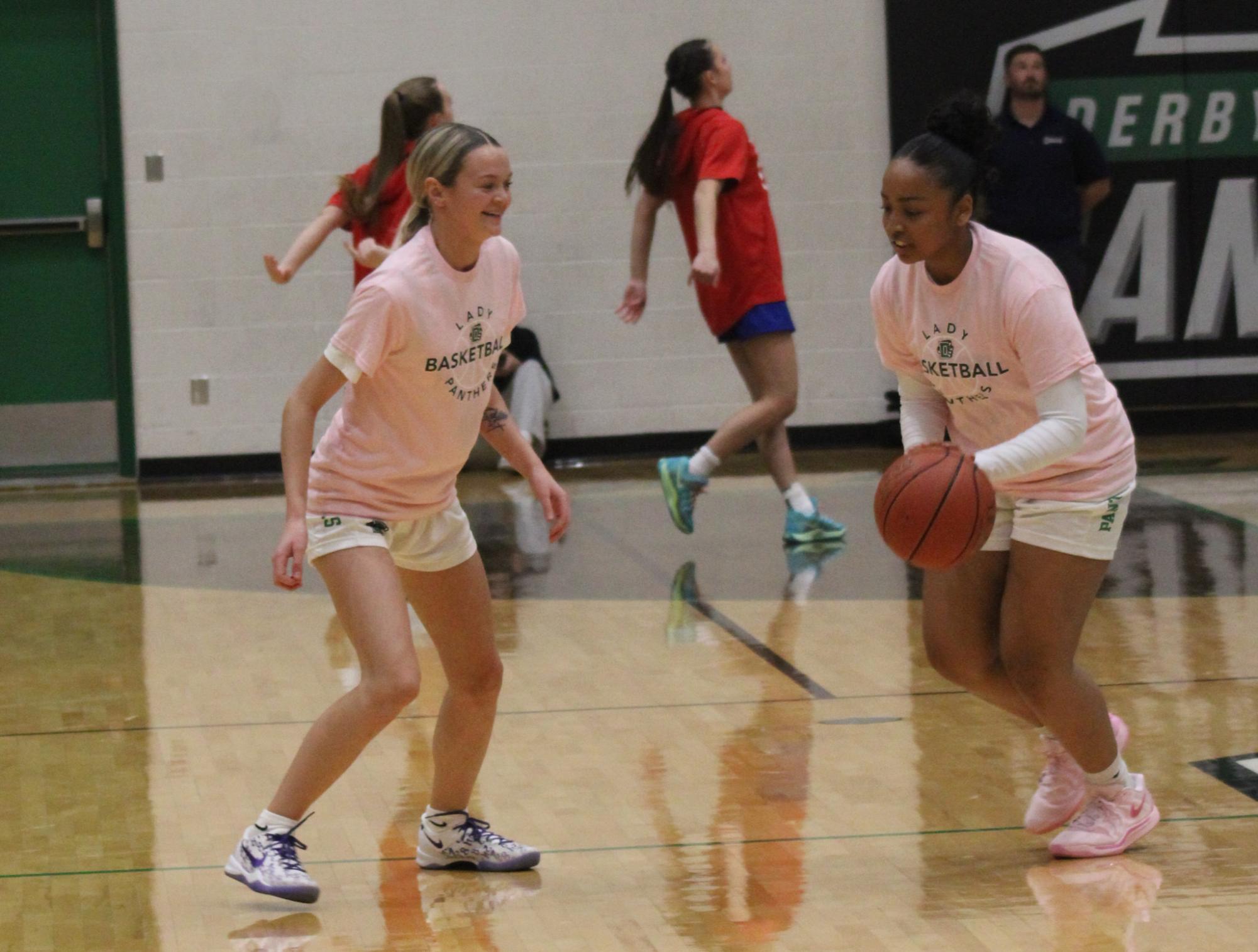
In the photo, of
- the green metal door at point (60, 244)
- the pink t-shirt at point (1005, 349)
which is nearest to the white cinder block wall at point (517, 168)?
the green metal door at point (60, 244)

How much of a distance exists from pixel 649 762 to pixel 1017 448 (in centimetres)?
143

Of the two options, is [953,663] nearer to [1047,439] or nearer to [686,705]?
[1047,439]

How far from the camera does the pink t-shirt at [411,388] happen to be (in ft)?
10.8

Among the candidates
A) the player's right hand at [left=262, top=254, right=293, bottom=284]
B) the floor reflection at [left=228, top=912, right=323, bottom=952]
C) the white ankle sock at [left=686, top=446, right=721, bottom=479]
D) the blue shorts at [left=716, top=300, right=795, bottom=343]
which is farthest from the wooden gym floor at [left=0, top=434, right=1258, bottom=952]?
the player's right hand at [left=262, top=254, right=293, bottom=284]

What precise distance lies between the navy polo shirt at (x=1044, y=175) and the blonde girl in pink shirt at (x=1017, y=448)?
599cm

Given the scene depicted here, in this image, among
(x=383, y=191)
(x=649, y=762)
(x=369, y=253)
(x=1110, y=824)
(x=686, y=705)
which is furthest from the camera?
(x=383, y=191)

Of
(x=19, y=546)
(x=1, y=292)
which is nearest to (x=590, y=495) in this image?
(x=19, y=546)

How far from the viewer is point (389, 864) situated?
357 centimetres

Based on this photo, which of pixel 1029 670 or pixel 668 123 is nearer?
pixel 1029 670

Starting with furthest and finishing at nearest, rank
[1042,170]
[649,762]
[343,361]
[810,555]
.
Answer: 1. [1042,170]
2. [810,555]
3. [649,762]
4. [343,361]

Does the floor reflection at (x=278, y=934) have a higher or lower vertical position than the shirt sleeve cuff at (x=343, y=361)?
lower

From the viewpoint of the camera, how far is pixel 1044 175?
9250mm

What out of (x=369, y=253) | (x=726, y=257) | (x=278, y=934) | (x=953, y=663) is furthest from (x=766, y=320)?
(x=278, y=934)

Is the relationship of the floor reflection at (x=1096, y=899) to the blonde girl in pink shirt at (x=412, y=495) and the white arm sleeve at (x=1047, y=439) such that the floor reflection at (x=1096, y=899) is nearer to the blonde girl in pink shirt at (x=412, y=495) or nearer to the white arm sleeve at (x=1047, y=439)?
the white arm sleeve at (x=1047, y=439)
